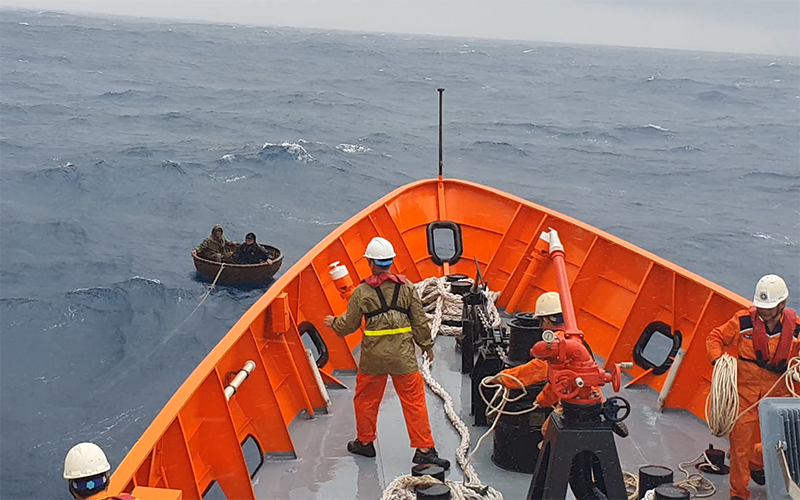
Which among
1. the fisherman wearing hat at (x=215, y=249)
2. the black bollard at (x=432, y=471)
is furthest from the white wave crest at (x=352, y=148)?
the black bollard at (x=432, y=471)

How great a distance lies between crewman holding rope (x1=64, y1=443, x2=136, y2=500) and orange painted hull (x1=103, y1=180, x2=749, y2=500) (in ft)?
0.99

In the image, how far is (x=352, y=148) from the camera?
4316 centimetres

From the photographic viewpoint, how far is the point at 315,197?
30.9 meters

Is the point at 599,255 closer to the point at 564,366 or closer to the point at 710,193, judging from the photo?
the point at 564,366

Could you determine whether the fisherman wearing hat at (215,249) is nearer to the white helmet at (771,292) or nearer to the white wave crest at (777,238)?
the white helmet at (771,292)

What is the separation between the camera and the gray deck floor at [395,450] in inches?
209

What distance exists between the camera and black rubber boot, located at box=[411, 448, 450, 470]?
5.28 metres

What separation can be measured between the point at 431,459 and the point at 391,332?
0.88 m

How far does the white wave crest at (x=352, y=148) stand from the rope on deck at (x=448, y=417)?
34.3 m

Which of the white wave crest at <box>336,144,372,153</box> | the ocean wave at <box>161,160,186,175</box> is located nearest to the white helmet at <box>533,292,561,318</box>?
the ocean wave at <box>161,160,186,175</box>

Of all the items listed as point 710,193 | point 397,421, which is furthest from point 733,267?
point 397,421

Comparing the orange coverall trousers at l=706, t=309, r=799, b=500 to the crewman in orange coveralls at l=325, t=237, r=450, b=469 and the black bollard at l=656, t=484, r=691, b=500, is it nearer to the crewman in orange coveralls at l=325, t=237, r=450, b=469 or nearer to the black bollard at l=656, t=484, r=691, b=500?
the black bollard at l=656, t=484, r=691, b=500

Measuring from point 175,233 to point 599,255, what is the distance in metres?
18.9

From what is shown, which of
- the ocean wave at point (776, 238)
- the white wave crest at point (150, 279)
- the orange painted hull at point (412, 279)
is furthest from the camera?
the ocean wave at point (776, 238)
